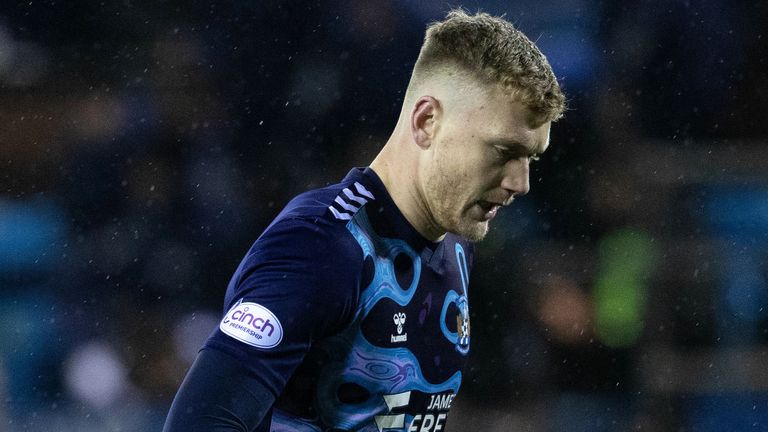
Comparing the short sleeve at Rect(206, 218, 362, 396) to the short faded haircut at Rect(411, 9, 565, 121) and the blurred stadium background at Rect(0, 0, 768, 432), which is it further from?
the blurred stadium background at Rect(0, 0, 768, 432)

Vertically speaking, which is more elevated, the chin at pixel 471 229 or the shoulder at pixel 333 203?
the chin at pixel 471 229

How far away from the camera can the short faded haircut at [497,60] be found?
2.15 metres

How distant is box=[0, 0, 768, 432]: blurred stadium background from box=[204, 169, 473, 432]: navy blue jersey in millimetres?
3277

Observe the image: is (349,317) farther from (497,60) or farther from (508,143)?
(497,60)

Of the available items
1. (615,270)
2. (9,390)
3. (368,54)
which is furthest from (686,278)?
(9,390)

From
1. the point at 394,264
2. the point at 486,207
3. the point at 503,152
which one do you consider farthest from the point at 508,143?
the point at 394,264

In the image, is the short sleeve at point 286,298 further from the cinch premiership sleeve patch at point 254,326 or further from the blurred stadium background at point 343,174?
the blurred stadium background at point 343,174

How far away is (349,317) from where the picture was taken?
201 cm

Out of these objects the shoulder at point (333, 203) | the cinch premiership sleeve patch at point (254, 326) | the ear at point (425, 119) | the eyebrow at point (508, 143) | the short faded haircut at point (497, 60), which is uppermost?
the short faded haircut at point (497, 60)

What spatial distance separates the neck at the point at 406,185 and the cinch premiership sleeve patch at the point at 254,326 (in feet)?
1.71

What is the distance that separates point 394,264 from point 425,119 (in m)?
0.33

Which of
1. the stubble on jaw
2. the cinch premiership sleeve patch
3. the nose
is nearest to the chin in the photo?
the stubble on jaw

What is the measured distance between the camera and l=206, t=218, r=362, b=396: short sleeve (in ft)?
6.01

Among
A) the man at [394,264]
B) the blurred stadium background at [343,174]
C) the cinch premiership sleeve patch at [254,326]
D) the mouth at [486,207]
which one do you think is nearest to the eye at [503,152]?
the man at [394,264]
